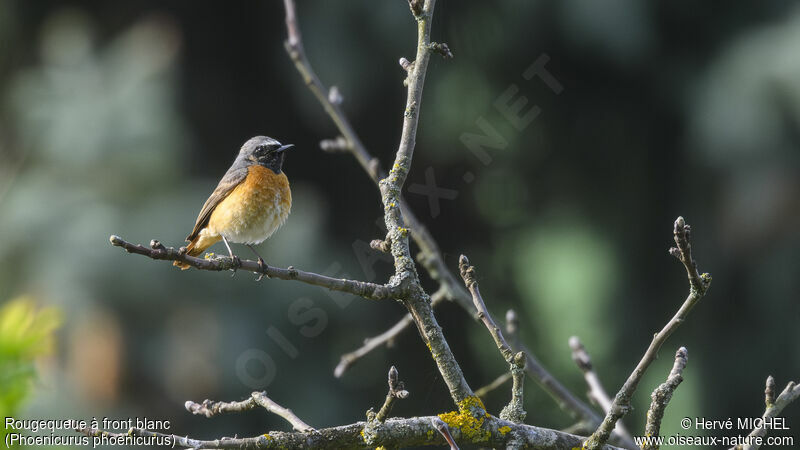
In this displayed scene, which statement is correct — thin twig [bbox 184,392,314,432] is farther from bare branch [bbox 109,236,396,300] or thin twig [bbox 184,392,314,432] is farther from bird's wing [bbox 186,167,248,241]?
bird's wing [bbox 186,167,248,241]

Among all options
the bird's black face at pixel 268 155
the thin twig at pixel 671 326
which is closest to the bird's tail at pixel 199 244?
the bird's black face at pixel 268 155

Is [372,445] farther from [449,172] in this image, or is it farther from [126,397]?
[449,172]

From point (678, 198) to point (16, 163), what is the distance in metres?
7.25

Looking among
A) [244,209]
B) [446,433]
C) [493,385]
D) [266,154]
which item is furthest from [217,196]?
[446,433]

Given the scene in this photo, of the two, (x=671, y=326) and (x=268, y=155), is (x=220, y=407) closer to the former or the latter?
(x=671, y=326)

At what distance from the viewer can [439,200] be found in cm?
910

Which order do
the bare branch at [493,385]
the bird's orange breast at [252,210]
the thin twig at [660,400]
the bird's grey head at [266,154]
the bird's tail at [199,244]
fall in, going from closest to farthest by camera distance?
the thin twig at [660,400]
the bare branch at [493,385]
the bird's orange breast at [252,210]
the bird's tail at [199,244]
the bird's grey head at [266,154]

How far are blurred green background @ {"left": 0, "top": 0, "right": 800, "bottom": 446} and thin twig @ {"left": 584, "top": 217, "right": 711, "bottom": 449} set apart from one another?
5.92 meters

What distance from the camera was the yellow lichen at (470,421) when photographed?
7.93ft

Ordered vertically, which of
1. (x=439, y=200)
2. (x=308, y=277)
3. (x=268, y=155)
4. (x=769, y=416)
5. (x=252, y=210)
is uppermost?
(x=439, y=200)

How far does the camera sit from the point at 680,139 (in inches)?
369

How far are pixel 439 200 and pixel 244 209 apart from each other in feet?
17.0

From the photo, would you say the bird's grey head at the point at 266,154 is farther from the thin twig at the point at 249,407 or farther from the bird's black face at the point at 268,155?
the thin twig at the point at 249,407

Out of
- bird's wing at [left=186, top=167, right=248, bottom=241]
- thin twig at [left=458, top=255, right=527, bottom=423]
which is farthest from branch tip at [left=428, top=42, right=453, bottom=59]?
bird's wing at [left=186, top=167, right=248, bottom=241]
